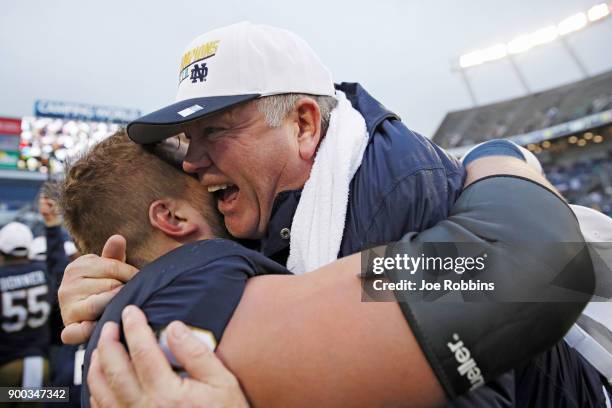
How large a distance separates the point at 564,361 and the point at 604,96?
33.5 m

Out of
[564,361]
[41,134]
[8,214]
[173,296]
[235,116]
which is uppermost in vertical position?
[235,116]

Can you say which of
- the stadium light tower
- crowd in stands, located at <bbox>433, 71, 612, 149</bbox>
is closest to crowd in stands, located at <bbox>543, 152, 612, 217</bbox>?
crowd in stands, located at <bbox>433, 71, 612, 149</bbox>

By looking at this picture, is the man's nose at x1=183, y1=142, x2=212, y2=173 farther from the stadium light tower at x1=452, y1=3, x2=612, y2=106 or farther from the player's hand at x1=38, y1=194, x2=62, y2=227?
the stadium light tower at x1=452, y1=3, x2=612, y2=106

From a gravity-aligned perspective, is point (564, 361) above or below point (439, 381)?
below

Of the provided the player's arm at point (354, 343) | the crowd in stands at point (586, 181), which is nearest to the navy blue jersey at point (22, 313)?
the player's arm at point (354, 343)

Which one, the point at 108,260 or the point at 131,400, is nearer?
the point at 131,400

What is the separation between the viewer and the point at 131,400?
2.97ft

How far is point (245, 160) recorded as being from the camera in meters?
1.54

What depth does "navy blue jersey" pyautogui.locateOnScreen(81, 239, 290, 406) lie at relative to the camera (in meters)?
0.96

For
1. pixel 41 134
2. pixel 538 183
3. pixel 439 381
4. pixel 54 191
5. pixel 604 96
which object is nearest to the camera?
pixel 439 381

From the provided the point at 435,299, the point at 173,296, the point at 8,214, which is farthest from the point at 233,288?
the point at 8,214

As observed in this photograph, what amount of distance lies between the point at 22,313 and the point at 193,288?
4.61 meters

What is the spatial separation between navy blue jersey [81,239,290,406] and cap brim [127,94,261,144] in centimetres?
51

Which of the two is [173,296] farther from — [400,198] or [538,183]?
[538,183]
